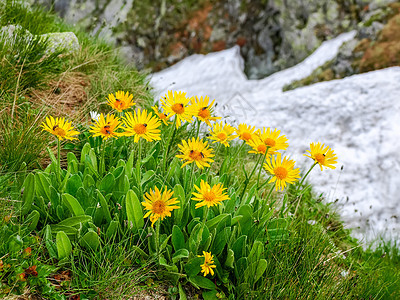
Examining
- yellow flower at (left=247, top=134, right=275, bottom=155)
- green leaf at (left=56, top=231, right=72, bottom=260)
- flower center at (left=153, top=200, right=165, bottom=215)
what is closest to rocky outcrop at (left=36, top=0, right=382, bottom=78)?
yellow flower at (left=247, top=134, right=275, bottom=155)

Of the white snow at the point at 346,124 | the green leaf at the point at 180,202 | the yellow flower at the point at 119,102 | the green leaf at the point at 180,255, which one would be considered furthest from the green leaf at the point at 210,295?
the white snow at the point at 346,124

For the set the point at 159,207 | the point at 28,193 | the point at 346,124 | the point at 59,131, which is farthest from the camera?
the point at 346,124

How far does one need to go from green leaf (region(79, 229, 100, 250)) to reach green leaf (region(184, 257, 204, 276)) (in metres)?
0.48

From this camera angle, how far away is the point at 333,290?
209 centimetres

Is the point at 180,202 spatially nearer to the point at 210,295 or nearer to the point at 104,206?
the point at 104,206

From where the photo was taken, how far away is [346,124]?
461 cm

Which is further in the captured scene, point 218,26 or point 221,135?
point 218,26

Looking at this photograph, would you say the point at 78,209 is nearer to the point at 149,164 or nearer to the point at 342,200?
the point at 149,164

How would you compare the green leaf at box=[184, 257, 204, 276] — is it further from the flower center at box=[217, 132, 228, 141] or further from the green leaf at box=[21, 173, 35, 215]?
the green leaf at box=[21, 173, 35, 215]

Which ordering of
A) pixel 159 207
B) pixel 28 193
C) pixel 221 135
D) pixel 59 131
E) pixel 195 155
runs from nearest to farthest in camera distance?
pixel 159 207 → pixel 195 155 → pixel 59 131 → pixel 28 193 → pixel 221 135

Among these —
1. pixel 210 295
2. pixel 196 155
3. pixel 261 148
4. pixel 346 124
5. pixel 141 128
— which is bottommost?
pixel 346 124

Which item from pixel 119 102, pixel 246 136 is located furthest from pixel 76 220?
pixel 246 136

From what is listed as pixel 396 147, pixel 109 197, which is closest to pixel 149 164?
pixel 109 197

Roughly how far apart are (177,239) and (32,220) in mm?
765
